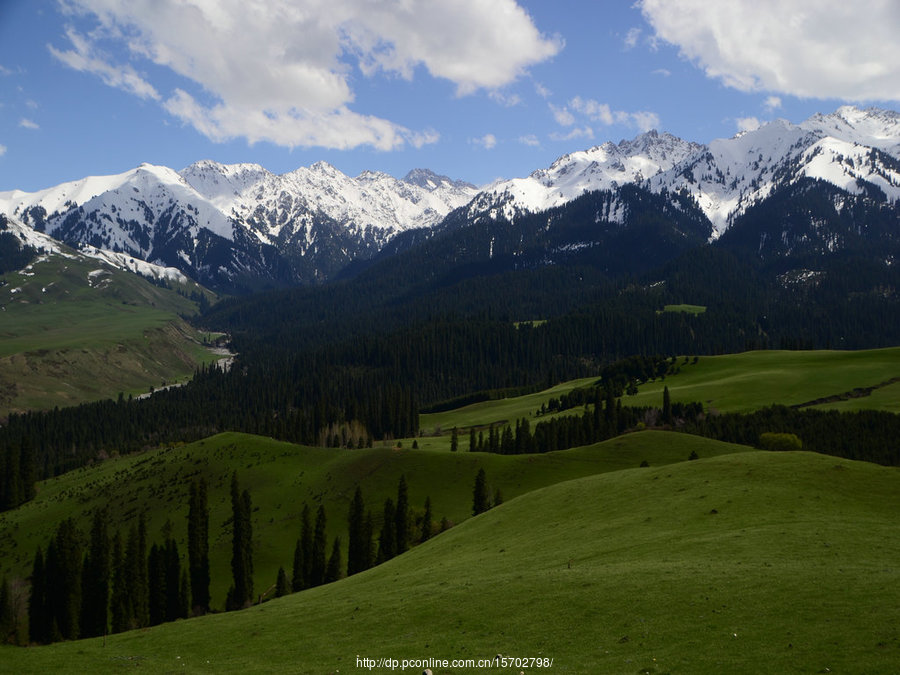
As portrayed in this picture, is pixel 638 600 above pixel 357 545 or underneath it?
above

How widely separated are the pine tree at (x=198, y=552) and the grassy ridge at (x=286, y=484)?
5.26 metres

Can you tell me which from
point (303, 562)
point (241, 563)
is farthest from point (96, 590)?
point (303, 562)

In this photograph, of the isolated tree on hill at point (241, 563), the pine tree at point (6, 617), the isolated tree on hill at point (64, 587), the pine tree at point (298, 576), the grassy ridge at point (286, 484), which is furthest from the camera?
the grassy ridge at point (286, 484)

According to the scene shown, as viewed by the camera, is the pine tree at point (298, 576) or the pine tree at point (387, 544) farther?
the pine tree at point (387, 544)

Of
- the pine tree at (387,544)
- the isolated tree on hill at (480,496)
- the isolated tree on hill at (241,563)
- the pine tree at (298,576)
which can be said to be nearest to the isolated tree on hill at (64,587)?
the isolated tree on hill at (241,563)

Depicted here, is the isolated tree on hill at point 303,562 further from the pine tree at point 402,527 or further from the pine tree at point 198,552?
the pine tree at point 198,552

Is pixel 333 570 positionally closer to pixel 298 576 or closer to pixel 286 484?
pixel 298 576

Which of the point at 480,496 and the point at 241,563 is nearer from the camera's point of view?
the point at 241,563

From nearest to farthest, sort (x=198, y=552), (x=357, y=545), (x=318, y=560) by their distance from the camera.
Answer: (x=318, y=560) < (x=357, y=545) < (x=198, y=552)

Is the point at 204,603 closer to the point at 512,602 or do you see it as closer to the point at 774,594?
the point at 512,602

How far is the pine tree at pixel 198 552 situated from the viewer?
94.6 metres

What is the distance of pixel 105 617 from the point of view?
85812 millimetres

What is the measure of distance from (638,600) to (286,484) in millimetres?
112089

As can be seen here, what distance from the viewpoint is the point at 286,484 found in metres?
135
